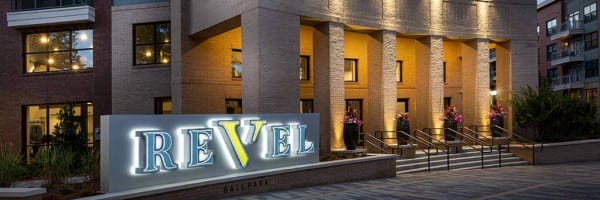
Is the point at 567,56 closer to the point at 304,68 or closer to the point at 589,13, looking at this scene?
the point at 589,13

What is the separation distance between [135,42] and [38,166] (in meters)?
10.2

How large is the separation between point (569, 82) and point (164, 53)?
45.8m

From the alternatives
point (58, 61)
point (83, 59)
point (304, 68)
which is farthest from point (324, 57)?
point (58, 61)

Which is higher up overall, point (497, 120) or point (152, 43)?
point (152, 43)

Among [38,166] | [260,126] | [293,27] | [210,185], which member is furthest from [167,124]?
[293,27]

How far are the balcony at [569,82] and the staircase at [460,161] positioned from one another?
35174 millimetres

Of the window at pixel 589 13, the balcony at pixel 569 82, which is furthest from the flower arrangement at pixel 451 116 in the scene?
the window at pixel 589 13

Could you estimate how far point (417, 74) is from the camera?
80.3 ft

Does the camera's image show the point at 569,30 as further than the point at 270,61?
Yes

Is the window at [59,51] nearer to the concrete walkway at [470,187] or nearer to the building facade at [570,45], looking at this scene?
the concrete walkway at [470,187]

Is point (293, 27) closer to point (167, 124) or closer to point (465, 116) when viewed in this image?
point (167, 124)

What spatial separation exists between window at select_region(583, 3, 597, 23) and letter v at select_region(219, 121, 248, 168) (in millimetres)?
48775

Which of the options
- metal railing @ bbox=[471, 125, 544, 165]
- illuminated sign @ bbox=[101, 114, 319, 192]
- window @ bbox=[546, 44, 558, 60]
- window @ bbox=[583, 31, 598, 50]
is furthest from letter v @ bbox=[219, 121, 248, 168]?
window @ bbox=[546, 44, 558, 60]

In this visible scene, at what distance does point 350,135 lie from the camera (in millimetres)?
19062
